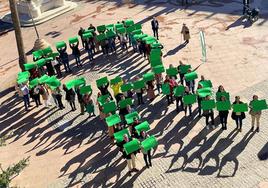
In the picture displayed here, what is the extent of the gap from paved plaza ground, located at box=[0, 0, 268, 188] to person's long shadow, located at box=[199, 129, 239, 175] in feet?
0.12

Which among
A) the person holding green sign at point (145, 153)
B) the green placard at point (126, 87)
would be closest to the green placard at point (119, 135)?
the person holding green sign at point (145, 153)

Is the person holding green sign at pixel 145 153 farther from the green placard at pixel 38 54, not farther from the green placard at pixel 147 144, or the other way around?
the green placard at pixel 38 54

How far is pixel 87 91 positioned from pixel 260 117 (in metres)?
7.63

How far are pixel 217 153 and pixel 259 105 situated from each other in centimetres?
243

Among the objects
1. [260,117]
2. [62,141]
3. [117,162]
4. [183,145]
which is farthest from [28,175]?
[260,117]

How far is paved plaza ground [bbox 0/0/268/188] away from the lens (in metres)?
14.8

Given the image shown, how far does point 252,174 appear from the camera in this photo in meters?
14.1

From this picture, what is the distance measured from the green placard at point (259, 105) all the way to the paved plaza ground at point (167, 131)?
1168 mm

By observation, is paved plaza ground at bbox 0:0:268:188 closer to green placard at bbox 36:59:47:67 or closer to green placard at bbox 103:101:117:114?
green placard at bbox 103:101:117:114

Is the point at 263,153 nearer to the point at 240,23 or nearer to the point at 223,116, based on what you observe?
the point at 223,116

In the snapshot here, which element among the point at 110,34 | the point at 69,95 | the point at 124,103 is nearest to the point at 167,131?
the point at 124,103

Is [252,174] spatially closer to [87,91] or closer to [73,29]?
[87,91]

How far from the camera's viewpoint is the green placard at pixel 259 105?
50.4ft

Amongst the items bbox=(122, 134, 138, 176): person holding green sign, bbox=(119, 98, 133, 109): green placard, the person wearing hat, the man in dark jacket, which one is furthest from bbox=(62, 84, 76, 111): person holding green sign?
the person wearing hat
